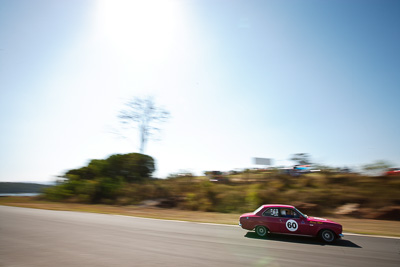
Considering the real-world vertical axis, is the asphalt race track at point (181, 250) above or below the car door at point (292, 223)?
below

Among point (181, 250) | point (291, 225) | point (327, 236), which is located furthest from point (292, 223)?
point (181, 250)

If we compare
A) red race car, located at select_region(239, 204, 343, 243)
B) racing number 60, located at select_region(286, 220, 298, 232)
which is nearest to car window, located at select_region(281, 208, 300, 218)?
red race car, located at select_region(239, 204, 343, 243)

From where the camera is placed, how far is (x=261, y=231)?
29.0 ft

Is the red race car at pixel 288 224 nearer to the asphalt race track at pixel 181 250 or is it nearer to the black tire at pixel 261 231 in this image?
the black tire at pixel 261 231

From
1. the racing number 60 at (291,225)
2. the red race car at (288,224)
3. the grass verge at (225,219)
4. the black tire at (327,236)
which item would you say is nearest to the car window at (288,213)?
the red race car at (288,224)

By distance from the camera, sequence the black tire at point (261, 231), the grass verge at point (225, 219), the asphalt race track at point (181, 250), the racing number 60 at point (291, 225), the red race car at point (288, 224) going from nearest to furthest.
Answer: the asphalt race track at point (181, 250) < the red race car at point (288, 224) < the racing number 60 at point (291, 225) < the black tire at point (261, 231) < the grass verge at point (225, 219)

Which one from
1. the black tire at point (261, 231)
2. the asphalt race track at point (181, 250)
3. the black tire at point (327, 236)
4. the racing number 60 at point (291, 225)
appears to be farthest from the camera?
the black tire at point (261, 231)

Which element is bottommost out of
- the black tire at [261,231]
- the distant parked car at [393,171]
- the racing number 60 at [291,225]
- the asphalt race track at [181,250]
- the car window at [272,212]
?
the asphalt race track at [181,250]

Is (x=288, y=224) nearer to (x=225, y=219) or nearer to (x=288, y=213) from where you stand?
(x=288, y=213)

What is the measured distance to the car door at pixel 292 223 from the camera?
8390 mm

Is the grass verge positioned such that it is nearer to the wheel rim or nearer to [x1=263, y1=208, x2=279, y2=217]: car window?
the wheel rim

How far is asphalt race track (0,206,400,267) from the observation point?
216 inches

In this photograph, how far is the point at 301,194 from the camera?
59.6ft

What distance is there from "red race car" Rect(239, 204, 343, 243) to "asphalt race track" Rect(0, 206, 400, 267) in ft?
1.05
